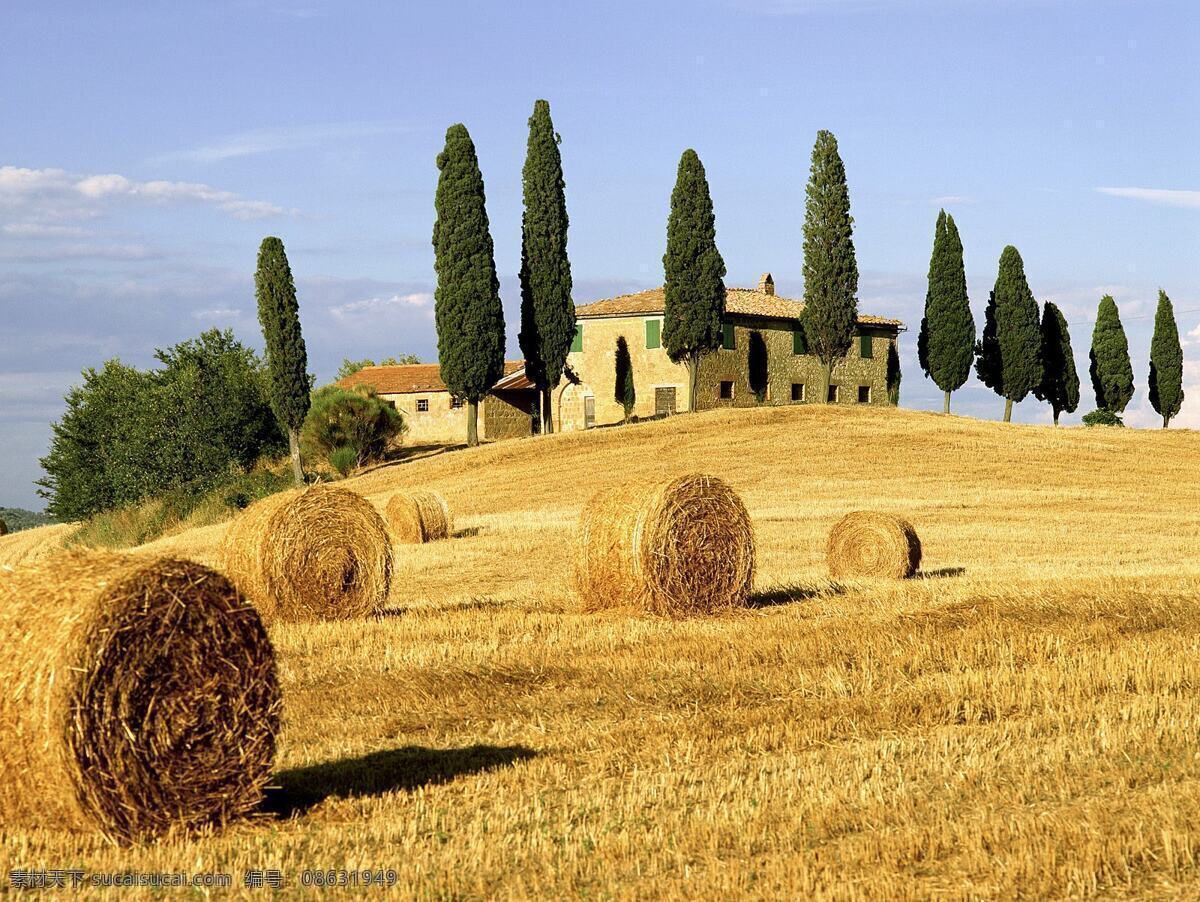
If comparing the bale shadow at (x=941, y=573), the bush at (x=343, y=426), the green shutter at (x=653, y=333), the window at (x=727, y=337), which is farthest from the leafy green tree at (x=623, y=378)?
the bale shadow at (x=941, y=573)

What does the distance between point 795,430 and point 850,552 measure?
27734 mm

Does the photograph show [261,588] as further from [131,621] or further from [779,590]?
[131,621]

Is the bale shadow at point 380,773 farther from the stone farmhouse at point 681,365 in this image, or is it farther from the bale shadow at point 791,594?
the stone farmhouse at point 681,365

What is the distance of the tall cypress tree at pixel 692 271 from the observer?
56969mm

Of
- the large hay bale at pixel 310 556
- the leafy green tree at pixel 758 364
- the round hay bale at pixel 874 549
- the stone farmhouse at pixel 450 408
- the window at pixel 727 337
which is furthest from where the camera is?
the stone farmhouse at pixel 450 408

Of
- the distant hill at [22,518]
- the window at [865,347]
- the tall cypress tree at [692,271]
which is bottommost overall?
the distant hill at [22,518]

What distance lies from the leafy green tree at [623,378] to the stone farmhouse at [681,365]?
5.9 inches

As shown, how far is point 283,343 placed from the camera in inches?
2048

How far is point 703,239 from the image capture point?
57.1 m

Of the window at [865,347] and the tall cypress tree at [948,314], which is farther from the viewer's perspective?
the window at [865,347]

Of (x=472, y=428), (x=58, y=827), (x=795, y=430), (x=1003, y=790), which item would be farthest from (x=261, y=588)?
(x=472, y=428)

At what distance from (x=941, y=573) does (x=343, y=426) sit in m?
39.7

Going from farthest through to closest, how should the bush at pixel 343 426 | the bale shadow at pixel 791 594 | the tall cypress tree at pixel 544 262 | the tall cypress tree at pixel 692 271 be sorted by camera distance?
the bush at pixel 343 426
the tall cypress tree at pixel 692 271
the tall cypress tree at pixel 544 262
the bale shadow at pixel 791 594

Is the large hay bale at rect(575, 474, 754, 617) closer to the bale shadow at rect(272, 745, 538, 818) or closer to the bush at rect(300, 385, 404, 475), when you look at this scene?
the bale shadow at rect(272, 745, 538, 818)
